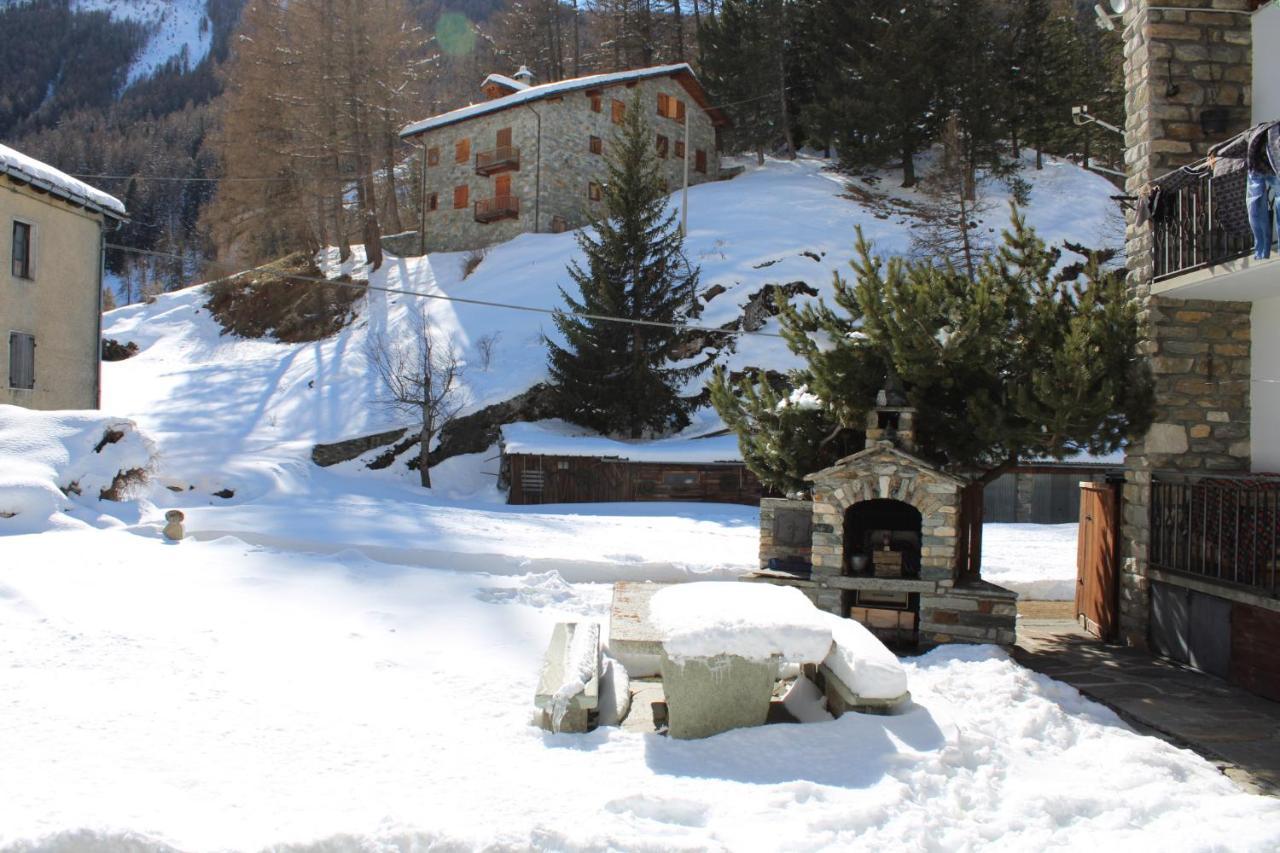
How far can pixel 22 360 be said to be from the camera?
18.9 metres

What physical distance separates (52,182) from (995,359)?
1921cm

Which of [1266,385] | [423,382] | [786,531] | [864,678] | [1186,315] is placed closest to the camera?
[864,678]

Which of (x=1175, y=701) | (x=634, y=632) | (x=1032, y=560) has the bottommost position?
(x=1175, y=701)

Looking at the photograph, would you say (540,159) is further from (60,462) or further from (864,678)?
(864,678)

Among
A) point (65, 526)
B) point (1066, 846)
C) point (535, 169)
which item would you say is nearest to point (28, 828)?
point (1066, 846)

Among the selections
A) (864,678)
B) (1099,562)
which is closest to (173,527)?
(864,678)

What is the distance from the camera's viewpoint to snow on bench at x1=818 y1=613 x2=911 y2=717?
618 cm

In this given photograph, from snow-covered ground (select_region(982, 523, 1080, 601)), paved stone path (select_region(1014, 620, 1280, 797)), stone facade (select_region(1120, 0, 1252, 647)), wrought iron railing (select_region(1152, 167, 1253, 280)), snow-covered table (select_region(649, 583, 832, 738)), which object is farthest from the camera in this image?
snow-covered ground (select_region(982, 523, 1080, 601))

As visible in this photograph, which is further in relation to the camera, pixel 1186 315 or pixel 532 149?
pixel 532 149

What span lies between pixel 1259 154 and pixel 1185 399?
2983mm

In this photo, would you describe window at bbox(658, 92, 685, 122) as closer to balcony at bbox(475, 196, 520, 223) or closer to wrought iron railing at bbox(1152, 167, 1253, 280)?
balcony at bbox(475, 196, 520, 223)

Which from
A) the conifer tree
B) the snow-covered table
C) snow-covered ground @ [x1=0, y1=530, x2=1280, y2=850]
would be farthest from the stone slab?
the conifer tree

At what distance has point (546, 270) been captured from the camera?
1294 inches

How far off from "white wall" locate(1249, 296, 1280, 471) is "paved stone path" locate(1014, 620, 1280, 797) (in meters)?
2.60
